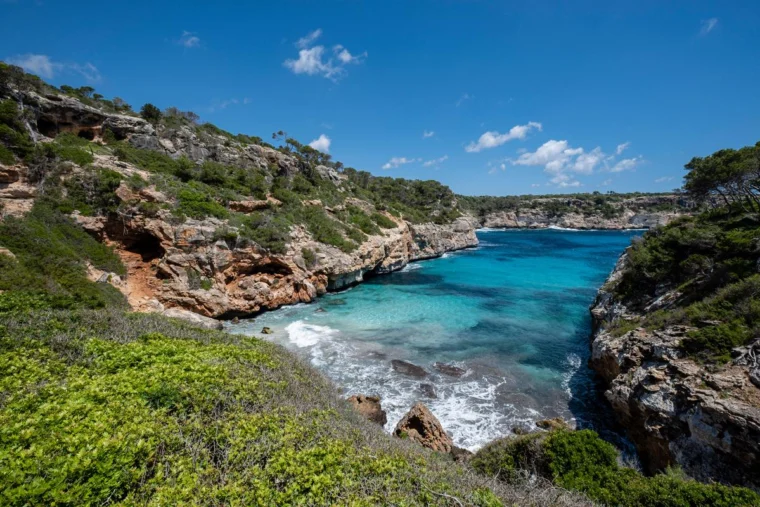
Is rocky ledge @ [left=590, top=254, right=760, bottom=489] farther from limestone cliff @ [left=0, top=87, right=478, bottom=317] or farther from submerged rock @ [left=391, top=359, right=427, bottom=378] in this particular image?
limestone cliff @ [left=0, top=87, right=478, bottom=317]

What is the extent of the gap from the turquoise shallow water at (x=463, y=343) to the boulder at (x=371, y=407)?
1.89ft

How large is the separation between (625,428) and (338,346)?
12.1m

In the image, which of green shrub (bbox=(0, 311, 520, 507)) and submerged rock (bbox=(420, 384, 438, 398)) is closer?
green shrub (bbox=(0, 311, 520, 507))

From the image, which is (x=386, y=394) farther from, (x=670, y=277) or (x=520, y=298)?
(x=520, y=298)

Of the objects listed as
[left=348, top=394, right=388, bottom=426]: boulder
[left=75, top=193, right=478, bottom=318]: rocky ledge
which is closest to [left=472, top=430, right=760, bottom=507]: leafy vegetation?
[left=348, top=394, right=388, bottom=426]: boulder

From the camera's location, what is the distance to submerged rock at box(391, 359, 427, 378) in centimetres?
1401

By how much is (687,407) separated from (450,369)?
822 centimetres

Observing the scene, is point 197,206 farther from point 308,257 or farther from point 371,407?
point 371,407

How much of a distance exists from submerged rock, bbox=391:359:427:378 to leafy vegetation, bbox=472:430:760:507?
6.70 m

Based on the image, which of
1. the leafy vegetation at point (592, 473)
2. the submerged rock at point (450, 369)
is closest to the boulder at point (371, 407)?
the leafy vegetation at point (592, 473)

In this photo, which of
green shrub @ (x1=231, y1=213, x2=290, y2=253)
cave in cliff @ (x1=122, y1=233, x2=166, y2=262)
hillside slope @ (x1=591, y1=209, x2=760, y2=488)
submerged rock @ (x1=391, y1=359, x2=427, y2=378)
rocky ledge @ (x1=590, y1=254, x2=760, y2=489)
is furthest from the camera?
green shrub @ (x1=231, y1=213, x2=290, y2=253)

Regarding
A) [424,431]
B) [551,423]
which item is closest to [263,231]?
[424,431]

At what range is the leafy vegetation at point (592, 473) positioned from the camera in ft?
15.7

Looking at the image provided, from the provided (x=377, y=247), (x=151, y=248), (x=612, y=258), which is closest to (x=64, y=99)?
(x=151, y=248)
